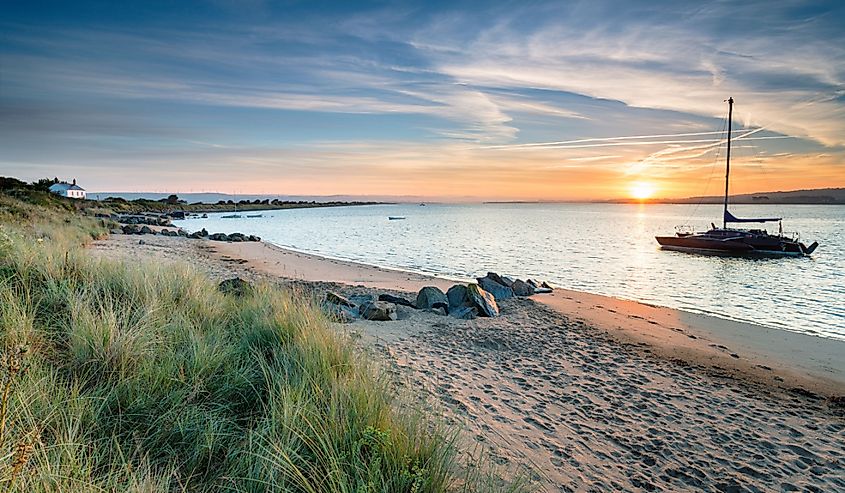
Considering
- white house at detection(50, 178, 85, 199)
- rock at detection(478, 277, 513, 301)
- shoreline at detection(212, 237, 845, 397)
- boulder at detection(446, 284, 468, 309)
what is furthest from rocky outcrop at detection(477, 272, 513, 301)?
white house at detection(50, 178, 85, 199)

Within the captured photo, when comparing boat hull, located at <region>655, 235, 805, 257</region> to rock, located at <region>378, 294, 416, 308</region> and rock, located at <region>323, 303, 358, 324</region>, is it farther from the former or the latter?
rock, located at <region>323, 303, 358, 324</region>

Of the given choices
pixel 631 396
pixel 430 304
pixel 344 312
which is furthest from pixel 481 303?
pixel 631 396

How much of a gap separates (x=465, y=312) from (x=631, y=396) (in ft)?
16.2

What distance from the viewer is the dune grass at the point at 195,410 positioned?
300 cm

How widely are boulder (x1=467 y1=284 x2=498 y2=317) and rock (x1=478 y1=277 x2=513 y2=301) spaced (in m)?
2.22

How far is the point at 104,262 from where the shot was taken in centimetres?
842

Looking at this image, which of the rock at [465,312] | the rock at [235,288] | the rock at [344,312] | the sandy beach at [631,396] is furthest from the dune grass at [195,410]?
the rock at [465,312]

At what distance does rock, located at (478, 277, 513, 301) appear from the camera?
14.9 metres

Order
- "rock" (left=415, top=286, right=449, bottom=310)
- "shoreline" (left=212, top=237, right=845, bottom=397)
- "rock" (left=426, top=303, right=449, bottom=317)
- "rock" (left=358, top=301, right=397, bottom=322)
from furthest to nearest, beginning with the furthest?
"rock" (left=415, top=286, right=449, bottom=310), "rock" (left=426, top=303, right=449, bottom=317), "rock" (left=358, top=301, right=397, bottom=322), "shoreline" (left=212, top=237, right=845, bottom=397)

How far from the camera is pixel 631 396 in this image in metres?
7.07

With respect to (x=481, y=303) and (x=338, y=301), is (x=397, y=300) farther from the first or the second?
(x=481, y=303)

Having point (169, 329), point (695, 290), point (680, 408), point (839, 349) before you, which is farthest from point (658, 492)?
point (695, 290)

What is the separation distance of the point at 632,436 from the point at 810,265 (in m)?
33.8

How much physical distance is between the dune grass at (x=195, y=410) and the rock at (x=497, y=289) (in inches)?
375
